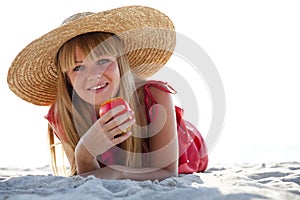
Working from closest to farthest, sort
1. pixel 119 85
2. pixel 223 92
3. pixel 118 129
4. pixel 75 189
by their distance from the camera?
1. pixel 75 189
2. pixel 118 129
3. pixel 119 85
4. pixel 223 92

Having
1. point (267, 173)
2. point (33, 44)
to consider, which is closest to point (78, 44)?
point (33, 44)

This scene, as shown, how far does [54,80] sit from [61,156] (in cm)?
61

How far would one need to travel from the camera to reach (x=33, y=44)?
2.59 m

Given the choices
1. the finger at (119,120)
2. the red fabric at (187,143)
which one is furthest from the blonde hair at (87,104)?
the finger at (119,120)

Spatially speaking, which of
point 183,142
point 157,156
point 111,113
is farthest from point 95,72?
point 183,142

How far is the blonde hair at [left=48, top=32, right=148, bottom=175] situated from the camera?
8.55 feet

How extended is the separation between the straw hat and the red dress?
9.6 inches

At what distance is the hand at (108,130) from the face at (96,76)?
14.1 inches

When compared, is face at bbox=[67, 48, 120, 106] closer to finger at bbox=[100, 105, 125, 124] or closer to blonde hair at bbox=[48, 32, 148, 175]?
blonde hair at bbox=[48, 32, 148, 175]

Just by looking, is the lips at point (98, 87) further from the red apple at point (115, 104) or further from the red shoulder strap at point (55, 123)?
the red shoulder strap at point (55, 123)

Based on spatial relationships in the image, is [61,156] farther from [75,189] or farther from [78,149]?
[75,189]

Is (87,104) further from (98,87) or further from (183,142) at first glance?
(183,142)

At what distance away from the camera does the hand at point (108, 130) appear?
A: 218 centimetres

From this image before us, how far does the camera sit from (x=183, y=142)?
2941 mm
